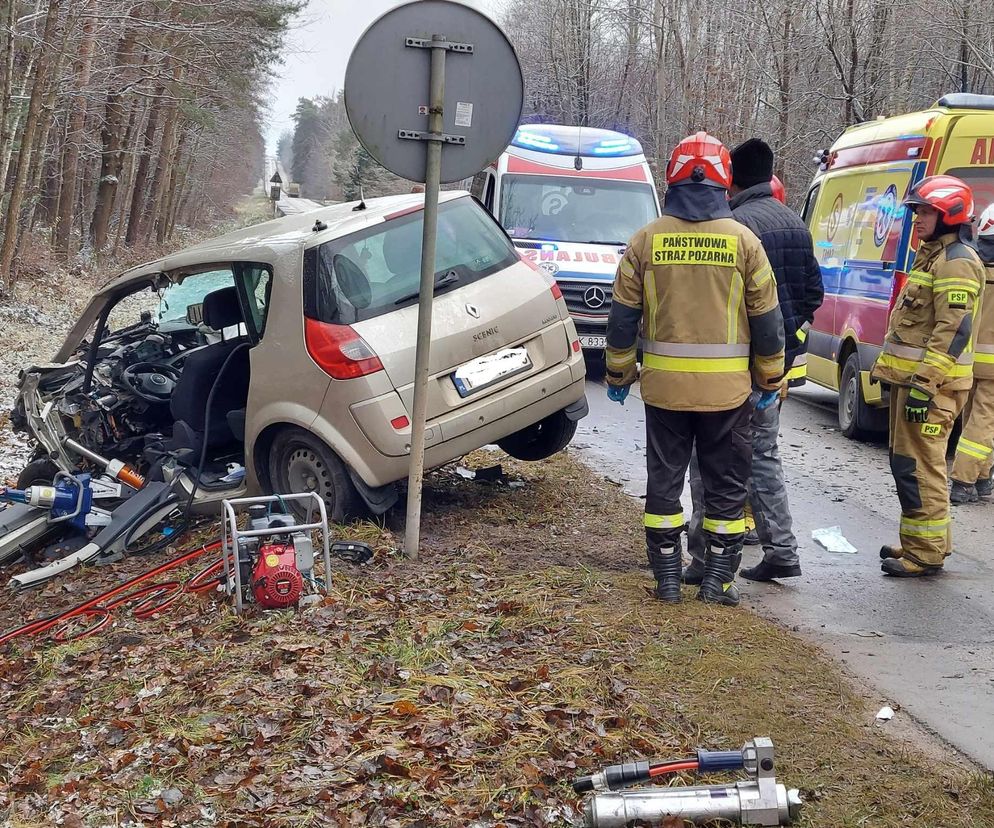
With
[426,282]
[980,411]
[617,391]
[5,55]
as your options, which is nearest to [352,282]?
[426,282]

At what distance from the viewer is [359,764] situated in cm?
354

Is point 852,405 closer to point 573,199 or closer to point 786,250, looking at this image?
point 573,199

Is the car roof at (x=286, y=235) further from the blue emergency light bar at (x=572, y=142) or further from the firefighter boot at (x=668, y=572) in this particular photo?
the blue emergency light bar at (x=572, y=142)

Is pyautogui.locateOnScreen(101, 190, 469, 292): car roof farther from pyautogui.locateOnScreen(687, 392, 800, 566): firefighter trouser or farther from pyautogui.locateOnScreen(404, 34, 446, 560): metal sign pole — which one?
pyautogui.locateOnScreen(687, 392, 800, 566): firefighter trouser

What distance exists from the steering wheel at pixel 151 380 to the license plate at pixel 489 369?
7.69ft

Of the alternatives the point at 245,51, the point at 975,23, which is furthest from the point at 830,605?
the point at 245,51

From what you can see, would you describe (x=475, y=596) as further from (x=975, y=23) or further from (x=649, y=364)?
(x=975, y=23)

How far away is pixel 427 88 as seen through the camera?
5.41 metres

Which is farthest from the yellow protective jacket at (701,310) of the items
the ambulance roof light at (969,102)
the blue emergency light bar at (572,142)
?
the blue emergency light bar at (572,142)

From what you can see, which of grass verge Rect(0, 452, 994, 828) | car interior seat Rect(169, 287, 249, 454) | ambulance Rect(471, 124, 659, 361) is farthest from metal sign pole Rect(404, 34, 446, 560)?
A: ambulance Rect(471, 124, 659, 361)

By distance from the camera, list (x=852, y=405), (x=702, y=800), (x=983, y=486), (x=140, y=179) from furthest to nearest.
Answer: (x=140, y=179) → (x=852, y=405) → (x=983, y=486) → (x=702, y=800)

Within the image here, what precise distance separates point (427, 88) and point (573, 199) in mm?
8407

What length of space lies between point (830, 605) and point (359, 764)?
2910mm

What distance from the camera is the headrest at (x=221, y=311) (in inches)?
284
